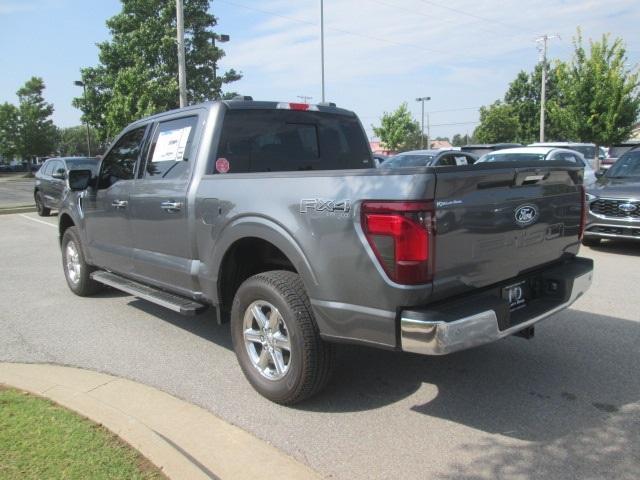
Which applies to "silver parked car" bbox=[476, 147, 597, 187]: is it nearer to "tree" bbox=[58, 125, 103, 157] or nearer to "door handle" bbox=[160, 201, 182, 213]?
"door handle" bbox=[160, 201, 182, 213]

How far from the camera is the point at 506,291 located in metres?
3.43

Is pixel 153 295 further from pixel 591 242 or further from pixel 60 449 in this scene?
pixel 591 242

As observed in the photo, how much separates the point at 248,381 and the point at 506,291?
6.17 feet

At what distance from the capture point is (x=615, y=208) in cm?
852

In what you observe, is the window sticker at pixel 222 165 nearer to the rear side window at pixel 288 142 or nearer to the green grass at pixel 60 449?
the rear side window at pixel 288 142

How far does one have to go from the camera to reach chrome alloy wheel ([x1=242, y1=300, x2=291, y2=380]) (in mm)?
3623

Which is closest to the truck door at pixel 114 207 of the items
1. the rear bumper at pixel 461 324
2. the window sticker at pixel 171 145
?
the window sticker at pixel 171 145

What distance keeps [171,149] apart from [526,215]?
9.41ft

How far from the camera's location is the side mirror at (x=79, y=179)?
5754 millimetres

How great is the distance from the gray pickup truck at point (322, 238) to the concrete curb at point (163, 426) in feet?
1.59

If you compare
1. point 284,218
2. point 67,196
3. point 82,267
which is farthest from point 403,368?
point 67,196

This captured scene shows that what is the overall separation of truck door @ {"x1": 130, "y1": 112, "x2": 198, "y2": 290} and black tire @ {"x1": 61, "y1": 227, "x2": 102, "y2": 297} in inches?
62.5

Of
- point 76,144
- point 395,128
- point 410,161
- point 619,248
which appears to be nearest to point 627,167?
point 619,248

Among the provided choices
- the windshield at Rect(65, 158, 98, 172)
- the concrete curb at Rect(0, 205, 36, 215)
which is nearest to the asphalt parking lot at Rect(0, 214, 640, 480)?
the windshield at Rect(65, 158, 98, 172)
